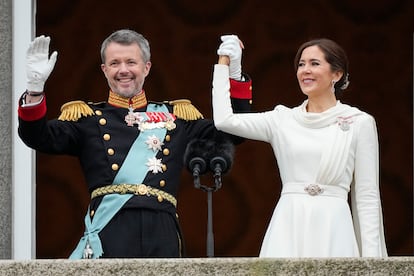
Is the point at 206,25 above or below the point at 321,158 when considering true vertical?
above

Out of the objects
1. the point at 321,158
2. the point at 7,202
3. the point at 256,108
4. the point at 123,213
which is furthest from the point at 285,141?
the point at 256,108

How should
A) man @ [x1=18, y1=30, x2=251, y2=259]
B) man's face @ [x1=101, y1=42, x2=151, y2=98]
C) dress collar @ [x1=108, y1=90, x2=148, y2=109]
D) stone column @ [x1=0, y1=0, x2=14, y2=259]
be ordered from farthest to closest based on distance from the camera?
1. stone column @ [x1=0, y1=0, x2=14, y2=259]
2. dress collar @ [x1=108, y1=90, x2=148, y2=109]
3. man's face @ [x1=101, y1=42, x2=151, y2=98]
4. man @ [x1=18, y1=30, x2=251, y2=259]

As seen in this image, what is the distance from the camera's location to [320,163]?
6.73 meters

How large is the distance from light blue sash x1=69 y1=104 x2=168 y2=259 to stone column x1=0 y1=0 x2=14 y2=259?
822 mm

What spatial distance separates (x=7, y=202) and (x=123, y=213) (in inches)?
40.3

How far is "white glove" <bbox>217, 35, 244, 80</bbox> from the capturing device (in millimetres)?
6855

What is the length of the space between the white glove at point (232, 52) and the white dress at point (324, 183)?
7 centimetres

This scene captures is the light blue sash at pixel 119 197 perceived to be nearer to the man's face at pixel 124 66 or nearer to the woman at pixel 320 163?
the man's face at pixel 124 66

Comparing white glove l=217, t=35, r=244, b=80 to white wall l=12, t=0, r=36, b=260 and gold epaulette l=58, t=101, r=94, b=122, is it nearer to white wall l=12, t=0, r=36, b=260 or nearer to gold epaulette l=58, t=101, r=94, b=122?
gold epaulette l=58, t=101, r=94, b=122

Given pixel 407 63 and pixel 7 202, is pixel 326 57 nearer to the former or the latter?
pixel 7 202

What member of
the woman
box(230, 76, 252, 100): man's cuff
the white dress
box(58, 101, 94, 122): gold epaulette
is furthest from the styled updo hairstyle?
box(58, 101, 94, 122): gold epaulette

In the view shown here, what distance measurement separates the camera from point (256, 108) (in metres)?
10.3

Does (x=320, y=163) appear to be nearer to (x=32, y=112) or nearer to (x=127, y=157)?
(x=127, y=157)

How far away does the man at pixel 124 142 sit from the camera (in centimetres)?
668
